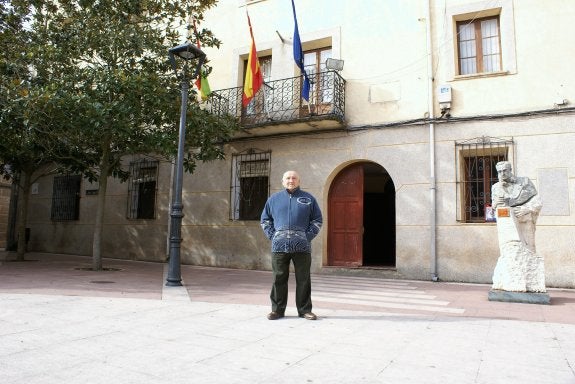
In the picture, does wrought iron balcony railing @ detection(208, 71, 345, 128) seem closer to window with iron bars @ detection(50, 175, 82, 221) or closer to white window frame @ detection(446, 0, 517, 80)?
white window frame @ detection(446, 0, 517, 80)

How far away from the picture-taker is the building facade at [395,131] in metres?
9.26

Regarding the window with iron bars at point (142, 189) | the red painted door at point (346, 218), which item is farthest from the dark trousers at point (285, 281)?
the window with iron bars at point (142, 189)

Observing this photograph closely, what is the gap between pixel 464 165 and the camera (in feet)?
32.8

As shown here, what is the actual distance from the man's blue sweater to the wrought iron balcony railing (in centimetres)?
578

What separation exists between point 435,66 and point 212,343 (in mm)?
8801

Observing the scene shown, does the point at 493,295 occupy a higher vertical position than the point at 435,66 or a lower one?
lower

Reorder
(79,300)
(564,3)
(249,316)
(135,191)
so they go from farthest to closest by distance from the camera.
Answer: (135,191)
(564,3)
(79,300)
(249,316)

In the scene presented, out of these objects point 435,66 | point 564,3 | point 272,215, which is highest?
point 564,3

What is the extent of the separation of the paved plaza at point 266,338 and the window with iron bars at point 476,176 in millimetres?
2956

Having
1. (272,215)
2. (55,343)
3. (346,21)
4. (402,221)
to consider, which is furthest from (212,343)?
(346,21)

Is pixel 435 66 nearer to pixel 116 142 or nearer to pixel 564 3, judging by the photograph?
pixel 564 3

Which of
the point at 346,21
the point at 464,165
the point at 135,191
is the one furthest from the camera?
the point at 135,191

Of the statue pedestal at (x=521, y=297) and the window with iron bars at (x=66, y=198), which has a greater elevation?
the window with iron bars at (x=66, y=198)

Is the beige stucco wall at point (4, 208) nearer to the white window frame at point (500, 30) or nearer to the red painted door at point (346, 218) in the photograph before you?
the red painted door at point (346, 218)
